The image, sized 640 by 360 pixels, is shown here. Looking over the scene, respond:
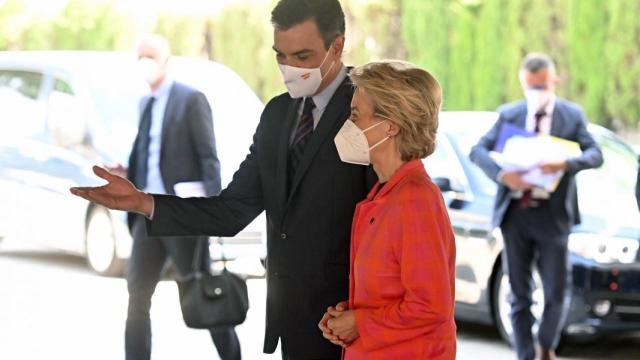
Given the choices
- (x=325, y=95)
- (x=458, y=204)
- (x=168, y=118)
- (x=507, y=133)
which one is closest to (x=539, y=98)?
(x=507, y=133)

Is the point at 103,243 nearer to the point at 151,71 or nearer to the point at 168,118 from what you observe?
the point at 151,71

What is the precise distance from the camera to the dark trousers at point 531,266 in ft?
26.0

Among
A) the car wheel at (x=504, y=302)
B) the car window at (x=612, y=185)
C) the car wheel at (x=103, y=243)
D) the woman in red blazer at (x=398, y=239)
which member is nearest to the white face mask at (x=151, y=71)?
the car wheel at (x=504, y=302)

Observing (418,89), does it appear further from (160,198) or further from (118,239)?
(118,239)

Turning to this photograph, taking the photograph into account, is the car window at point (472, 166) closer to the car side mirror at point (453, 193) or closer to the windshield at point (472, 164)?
the windshield at point (472, 164)

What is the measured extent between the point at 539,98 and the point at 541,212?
66 centimetres

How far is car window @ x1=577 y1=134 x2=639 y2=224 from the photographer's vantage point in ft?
30.0

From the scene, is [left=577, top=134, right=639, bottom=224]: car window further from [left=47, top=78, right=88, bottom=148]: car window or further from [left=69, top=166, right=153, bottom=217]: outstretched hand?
[left=69, top=166, right=153, bottom=217]: outstretched hand

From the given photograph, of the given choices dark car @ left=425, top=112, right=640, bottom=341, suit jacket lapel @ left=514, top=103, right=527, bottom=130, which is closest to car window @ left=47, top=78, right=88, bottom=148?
dark car @ left=425, top=112, right=640, bottom=341

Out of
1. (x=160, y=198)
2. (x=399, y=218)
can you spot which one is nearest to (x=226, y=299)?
(x=160, y=198)

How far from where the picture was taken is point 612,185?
9648 millimetres

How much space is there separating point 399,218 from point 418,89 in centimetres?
33

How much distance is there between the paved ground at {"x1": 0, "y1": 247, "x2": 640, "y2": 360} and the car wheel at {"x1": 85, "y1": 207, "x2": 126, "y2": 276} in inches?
4.9

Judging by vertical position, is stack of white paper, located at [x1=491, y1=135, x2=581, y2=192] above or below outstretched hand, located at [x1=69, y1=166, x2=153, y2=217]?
below
